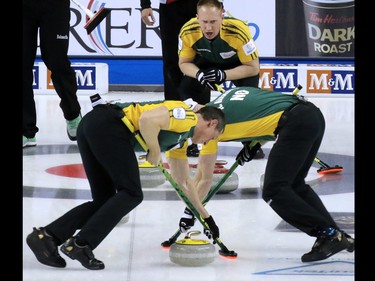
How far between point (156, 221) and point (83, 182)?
4.60 ft

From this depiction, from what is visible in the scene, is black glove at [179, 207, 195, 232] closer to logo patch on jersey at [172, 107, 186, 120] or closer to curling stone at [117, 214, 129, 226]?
curling stone at [117, 214, 129, 226]

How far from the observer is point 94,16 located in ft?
34.2

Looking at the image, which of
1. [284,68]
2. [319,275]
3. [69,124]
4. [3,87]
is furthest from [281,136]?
[284,68]

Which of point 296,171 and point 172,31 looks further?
point 172,31

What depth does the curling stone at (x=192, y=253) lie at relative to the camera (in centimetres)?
532

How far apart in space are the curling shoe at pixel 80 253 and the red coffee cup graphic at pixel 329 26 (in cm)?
790

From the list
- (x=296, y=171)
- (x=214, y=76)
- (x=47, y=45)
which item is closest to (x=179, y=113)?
(x=296, y=171)

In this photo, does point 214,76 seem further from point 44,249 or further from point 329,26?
point 329,26

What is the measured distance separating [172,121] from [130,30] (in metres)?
7.62

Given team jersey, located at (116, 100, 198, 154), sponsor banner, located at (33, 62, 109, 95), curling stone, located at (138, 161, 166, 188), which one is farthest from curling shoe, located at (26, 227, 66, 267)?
sponsor banner, located at (33, 62, 109, 95)

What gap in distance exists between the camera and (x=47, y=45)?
344 inches

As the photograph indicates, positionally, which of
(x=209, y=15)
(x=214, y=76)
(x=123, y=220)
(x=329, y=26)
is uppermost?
(x=209, y=15)

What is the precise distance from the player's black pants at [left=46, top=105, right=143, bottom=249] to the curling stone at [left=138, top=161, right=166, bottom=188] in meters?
1.88

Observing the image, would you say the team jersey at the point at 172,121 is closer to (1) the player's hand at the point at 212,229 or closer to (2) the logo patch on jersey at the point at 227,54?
(1) the player's hand at the point at 212,229
